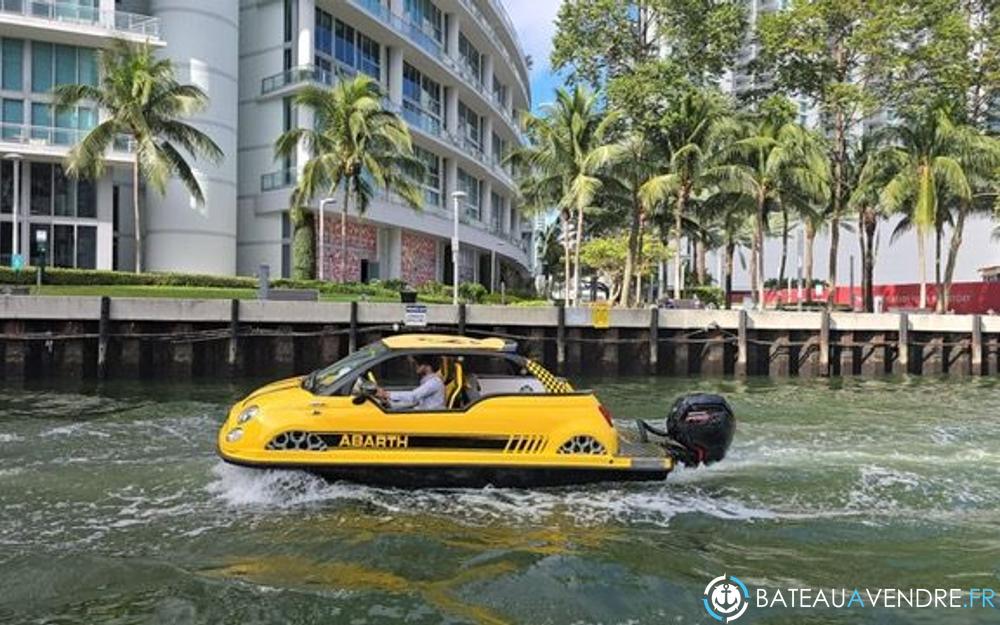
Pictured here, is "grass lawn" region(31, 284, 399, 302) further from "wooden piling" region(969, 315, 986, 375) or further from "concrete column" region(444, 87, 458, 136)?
"concrete column" region(444, 87, 458, 136)

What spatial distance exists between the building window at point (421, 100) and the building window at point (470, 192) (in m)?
5.04

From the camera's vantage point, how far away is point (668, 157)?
37.9 meters

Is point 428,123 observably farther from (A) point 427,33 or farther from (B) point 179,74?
(B) point 179,74

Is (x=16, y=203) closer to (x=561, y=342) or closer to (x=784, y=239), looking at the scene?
(x=561, y=342)

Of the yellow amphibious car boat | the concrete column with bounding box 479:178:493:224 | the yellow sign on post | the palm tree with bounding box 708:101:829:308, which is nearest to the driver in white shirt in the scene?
the yellow amphibious car boat

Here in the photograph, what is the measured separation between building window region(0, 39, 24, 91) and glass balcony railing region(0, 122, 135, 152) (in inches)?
69.6

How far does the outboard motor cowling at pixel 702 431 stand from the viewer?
10375 millimetres

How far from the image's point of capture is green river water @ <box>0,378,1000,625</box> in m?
6.42

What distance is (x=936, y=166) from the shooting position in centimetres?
3503

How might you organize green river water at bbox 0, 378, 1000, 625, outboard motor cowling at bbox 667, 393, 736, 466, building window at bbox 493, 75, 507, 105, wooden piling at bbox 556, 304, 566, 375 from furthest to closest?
building window at bbox 493, 75, 507, 105, wooden piling at bbox 556, 304, 566, 375, outboard motor cowling at bbox 667, 393, 736, 466, green river water at bbox 0, 378, 1000, 625

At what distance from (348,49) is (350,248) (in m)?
10.5

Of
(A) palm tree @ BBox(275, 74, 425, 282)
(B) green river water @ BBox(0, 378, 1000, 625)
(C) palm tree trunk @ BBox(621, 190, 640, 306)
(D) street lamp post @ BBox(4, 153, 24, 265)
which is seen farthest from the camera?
(C) palm tree trunk @ BBox(621, 190, 640, 306)

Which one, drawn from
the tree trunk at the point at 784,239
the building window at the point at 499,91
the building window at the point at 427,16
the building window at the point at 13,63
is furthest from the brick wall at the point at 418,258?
the building window at the point at 499,91

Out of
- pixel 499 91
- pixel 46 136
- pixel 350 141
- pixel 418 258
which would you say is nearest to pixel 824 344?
pixel 350 141
